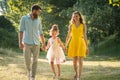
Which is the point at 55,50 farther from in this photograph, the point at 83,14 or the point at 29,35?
the point at 83,14

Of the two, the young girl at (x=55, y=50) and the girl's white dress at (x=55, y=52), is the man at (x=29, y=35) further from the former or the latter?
the girl's white dress at (x=55, y=52)

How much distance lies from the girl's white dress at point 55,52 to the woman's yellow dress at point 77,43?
1.44 meters

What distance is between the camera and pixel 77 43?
1277 centimetres

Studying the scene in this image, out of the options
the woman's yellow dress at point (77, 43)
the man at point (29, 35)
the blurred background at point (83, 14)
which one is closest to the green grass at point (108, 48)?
the blurred background at point (83, 14)

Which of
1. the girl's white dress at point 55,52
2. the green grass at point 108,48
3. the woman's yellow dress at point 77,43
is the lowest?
the green grass at point 108,48

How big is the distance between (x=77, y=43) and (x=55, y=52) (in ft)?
5.63

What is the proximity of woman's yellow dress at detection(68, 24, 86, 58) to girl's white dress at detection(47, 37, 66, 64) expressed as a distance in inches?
56.7

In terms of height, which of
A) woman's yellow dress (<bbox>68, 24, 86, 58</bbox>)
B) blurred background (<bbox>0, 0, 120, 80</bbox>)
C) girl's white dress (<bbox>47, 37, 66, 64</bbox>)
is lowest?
blurred background (<bbox>0, 0, 120, 80</bbox>)

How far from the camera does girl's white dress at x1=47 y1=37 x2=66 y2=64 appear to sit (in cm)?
1412

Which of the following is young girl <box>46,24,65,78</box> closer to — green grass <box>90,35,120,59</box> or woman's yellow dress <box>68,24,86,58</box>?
woman's yellow dress <box>68,24,86,58</box>

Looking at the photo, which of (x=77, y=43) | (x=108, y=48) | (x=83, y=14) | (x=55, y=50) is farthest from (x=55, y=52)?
(x=108, y=48)

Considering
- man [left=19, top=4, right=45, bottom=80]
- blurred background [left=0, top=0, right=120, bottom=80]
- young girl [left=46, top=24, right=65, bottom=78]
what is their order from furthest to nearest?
blurred background [left=0, top=0, right=120, bottom=80] < young girl [left=46, top=24, right=65, bottom=78] < man [left=19, top=4, right=45, bottom=80]

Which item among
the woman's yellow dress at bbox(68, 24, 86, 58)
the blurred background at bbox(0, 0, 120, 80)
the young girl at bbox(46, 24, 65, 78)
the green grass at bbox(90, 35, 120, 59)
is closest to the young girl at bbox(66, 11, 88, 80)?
the woman's yellow dress at bbox(68, 24, 86, 58)

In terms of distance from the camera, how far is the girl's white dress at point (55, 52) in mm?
14125
